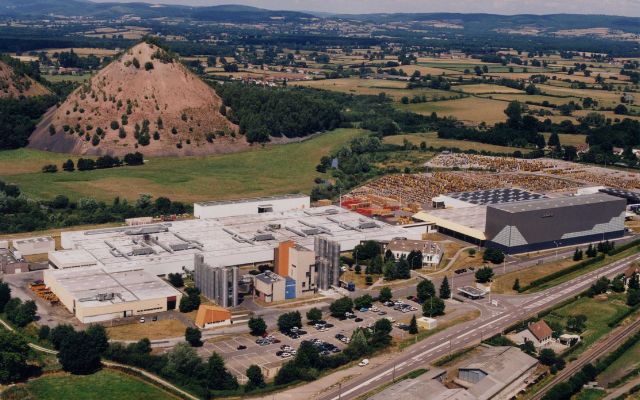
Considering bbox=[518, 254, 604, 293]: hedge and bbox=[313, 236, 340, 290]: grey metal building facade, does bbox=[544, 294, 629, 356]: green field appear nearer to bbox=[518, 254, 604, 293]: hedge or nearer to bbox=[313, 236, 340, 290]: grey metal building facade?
bbox=[518, 254, 604, 293]: hedge

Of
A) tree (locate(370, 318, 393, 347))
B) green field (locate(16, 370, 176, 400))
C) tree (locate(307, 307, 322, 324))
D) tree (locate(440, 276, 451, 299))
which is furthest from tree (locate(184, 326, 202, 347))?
tree (locate(440, 276, 451, 299))

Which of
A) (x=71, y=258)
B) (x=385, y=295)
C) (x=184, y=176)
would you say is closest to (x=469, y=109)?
(x=184, y=176)

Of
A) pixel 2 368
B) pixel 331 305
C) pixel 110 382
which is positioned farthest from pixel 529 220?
pixel 2 368

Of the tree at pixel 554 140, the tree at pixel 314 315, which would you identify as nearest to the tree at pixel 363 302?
the tree at pixel 314 315

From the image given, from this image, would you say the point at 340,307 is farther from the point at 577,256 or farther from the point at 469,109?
the point at 469,109

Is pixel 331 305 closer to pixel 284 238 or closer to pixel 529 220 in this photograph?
pixel 284 238

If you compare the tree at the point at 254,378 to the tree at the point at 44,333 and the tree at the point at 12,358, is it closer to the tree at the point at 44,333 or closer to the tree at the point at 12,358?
the tree at the point at 12,358
